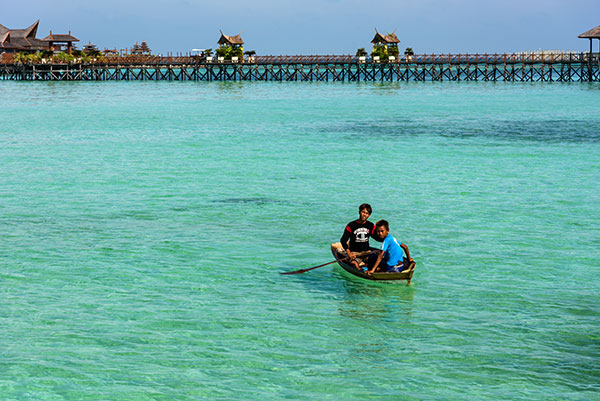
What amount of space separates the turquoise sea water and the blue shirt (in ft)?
1.93

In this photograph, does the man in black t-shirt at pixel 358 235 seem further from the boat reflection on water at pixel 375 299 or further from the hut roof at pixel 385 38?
the hut roof at pixel 385 38

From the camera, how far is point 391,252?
42.5 ft

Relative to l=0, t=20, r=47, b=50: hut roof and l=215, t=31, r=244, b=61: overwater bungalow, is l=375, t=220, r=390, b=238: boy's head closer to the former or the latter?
l=215, t=31, r=244, b=61: overwater bungalow

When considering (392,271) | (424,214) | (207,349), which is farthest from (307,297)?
(424,214)

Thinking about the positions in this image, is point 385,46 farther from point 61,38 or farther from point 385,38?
point 61,38

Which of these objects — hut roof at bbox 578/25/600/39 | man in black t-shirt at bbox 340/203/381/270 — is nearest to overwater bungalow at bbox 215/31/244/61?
hut roof at bbox 578/25/600/39

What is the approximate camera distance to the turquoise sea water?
10.1 m

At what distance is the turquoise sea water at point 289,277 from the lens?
33.1ft

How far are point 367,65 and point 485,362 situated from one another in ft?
307

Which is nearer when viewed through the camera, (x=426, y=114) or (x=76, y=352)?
(x=76, y=352)

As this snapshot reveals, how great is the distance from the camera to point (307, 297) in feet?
42.9

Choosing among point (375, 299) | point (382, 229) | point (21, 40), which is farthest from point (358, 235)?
point (21, 40)

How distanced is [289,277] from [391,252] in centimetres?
211

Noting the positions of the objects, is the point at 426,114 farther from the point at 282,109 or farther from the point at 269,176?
the point at 269,176
